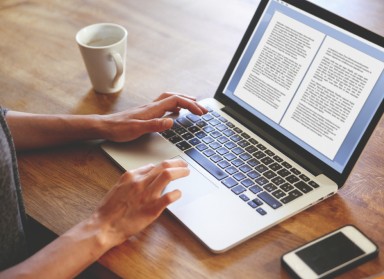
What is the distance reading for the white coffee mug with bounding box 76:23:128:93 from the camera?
1017mm

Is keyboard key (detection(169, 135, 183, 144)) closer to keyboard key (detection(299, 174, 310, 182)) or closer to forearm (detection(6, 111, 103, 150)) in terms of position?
forearm (detection(6, 111, 103, 150))

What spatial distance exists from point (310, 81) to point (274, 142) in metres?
0.13

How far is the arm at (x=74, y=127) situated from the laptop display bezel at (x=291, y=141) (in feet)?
0.55

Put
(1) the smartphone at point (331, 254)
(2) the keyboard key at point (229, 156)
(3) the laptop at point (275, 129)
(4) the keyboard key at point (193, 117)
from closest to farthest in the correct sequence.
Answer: (1) the smartphone at point (331, 254) < (3) the laptop at point (275, 129) < (2) the keyboard key at point (229, 156) < (4) the keyboard key at point (193, 117)

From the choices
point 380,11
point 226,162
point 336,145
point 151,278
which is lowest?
point 151,278

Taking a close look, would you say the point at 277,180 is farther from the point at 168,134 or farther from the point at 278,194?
the point at 168,134

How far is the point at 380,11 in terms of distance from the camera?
1.38 meters

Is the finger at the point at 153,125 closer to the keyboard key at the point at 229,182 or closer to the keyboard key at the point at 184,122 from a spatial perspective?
the keyboard key at the point at 184,122

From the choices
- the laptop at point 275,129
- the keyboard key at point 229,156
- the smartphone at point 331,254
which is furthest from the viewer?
the keyboard key at point 229,156

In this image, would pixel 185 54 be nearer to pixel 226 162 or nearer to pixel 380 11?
pixel 226 162

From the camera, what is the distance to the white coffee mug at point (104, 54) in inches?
40.0

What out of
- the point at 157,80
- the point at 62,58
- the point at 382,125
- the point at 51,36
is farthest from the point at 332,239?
the point at 51,36

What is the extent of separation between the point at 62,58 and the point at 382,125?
2.61 ft

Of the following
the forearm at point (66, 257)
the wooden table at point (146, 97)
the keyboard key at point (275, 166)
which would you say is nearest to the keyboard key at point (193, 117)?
the wooden table at point (146, 97)
